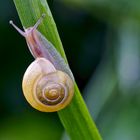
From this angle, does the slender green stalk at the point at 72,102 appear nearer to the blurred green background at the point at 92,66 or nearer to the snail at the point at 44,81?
the snail at the point at 44,81

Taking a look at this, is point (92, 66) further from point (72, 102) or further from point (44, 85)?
point (72, 102)

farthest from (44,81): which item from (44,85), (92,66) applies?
(92,66)

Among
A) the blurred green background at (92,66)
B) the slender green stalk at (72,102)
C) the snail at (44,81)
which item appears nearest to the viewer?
A: the slender green stalk at (72,102)

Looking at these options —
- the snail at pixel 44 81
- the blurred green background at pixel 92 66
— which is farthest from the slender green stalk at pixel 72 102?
the blurred green background at pixel 92 66

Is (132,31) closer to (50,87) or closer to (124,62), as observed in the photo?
(124,62)

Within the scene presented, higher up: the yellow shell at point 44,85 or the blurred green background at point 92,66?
the blurred green background at point 92,66

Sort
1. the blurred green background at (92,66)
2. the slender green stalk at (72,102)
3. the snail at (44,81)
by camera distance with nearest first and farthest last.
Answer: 1. the slender green stalk at (72,102)
2. the snail at (44,81)
3. the blurred green background at (92,66)

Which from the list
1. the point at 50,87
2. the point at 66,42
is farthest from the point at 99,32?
the point at 50,87
